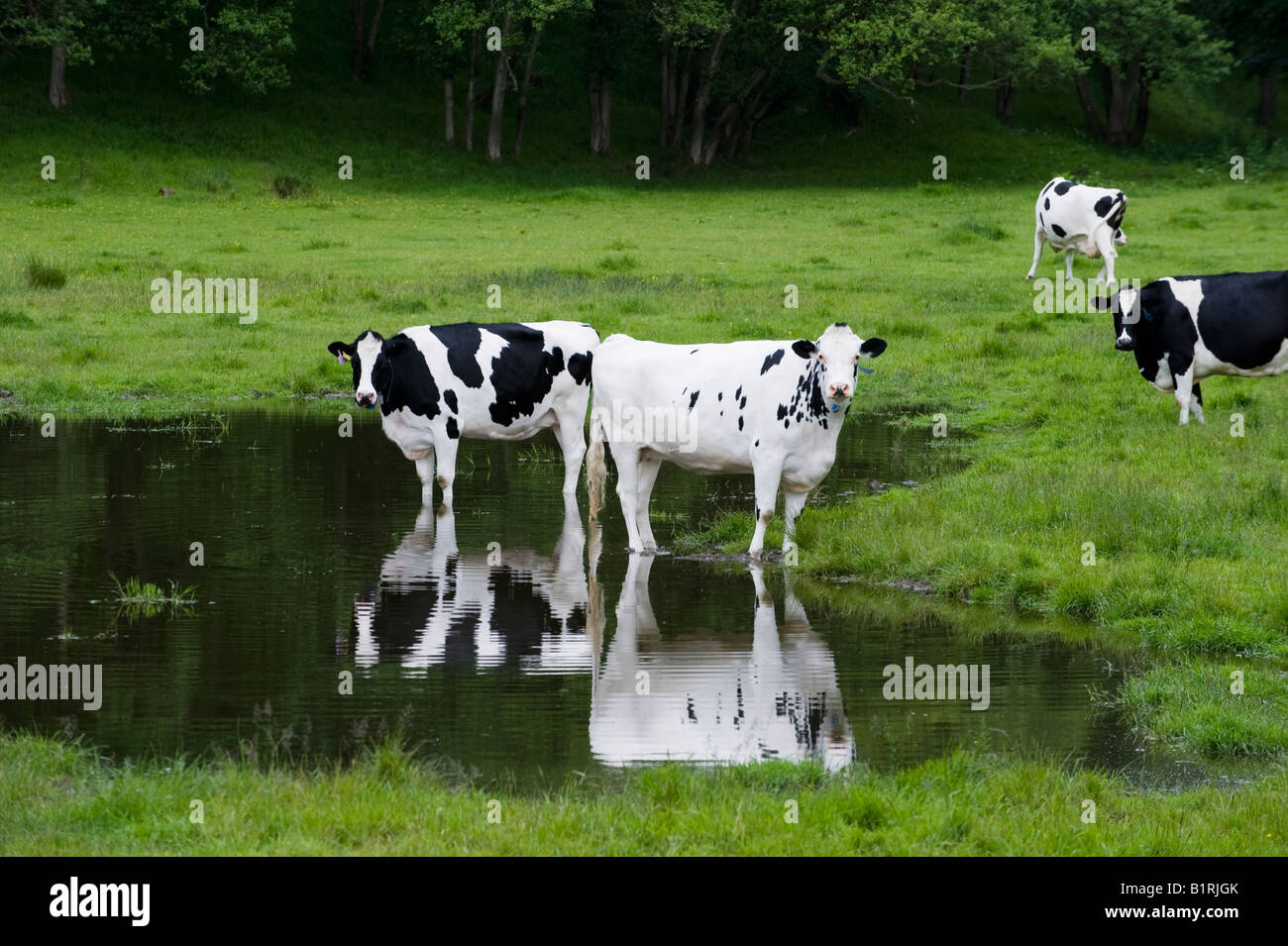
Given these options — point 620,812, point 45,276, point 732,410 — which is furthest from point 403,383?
point 45,276

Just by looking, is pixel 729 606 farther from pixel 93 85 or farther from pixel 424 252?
pixel 93 85

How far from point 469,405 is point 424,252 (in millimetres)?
17797

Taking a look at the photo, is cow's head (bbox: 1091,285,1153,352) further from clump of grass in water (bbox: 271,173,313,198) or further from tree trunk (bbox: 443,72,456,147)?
tree trunk (bbox: 443,72,456,147)

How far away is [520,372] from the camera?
1566 centimetres

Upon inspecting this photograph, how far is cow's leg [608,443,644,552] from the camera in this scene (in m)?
12.7

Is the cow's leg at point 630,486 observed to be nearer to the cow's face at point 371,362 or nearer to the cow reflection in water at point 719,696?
the cow reflection in water at point 719,696

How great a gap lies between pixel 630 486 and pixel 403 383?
3.46 metres

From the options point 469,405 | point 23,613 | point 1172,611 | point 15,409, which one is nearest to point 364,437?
point 469,405

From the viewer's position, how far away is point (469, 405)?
50.7ft

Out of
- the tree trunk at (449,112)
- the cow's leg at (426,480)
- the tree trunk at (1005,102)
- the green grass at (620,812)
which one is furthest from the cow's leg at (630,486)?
the tree trunk at (1005,102)

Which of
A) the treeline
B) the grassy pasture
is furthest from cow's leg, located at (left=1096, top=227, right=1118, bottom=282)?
the treeline

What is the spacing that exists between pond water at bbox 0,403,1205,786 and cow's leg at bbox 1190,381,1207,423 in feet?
12.2
